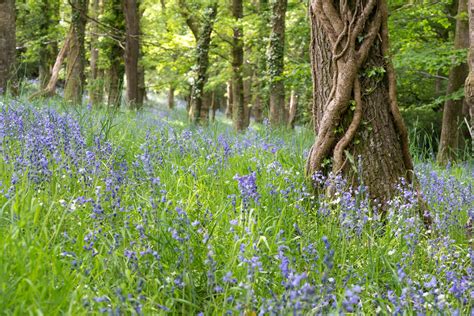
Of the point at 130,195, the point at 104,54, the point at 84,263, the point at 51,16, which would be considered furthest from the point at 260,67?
the point at 84,263

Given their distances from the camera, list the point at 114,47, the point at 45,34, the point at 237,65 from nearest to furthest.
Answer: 1. the point at 237,65
2. the point at 114,47
3. the point at 45,34

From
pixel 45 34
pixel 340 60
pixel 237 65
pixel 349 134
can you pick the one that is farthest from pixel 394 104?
pixel 45 34

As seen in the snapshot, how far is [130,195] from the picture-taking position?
11.3 feet

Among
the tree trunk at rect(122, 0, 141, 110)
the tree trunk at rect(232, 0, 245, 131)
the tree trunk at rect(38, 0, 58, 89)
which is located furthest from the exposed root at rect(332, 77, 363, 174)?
the tree trunk at rect(38, 0, 58, 89)

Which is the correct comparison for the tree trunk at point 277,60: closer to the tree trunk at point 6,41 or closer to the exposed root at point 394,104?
the tree trunk at point 6,41

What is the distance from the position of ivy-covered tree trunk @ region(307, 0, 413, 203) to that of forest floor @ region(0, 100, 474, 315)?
1.30 feet

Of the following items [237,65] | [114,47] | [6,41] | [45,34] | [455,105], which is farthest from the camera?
[45,34]

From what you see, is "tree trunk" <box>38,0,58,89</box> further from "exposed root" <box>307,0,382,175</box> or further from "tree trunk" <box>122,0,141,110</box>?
"exposed root" <box>307,0,382,175</box>

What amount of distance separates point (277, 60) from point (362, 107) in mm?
7101

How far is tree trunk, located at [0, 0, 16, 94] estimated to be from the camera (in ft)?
27.4

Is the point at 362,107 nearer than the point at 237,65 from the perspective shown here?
Yes

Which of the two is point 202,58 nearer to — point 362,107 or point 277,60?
point 277,60

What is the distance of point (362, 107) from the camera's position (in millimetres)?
4184

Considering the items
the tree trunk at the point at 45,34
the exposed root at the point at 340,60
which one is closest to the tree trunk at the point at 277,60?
the exposed root at the point at 340,60
